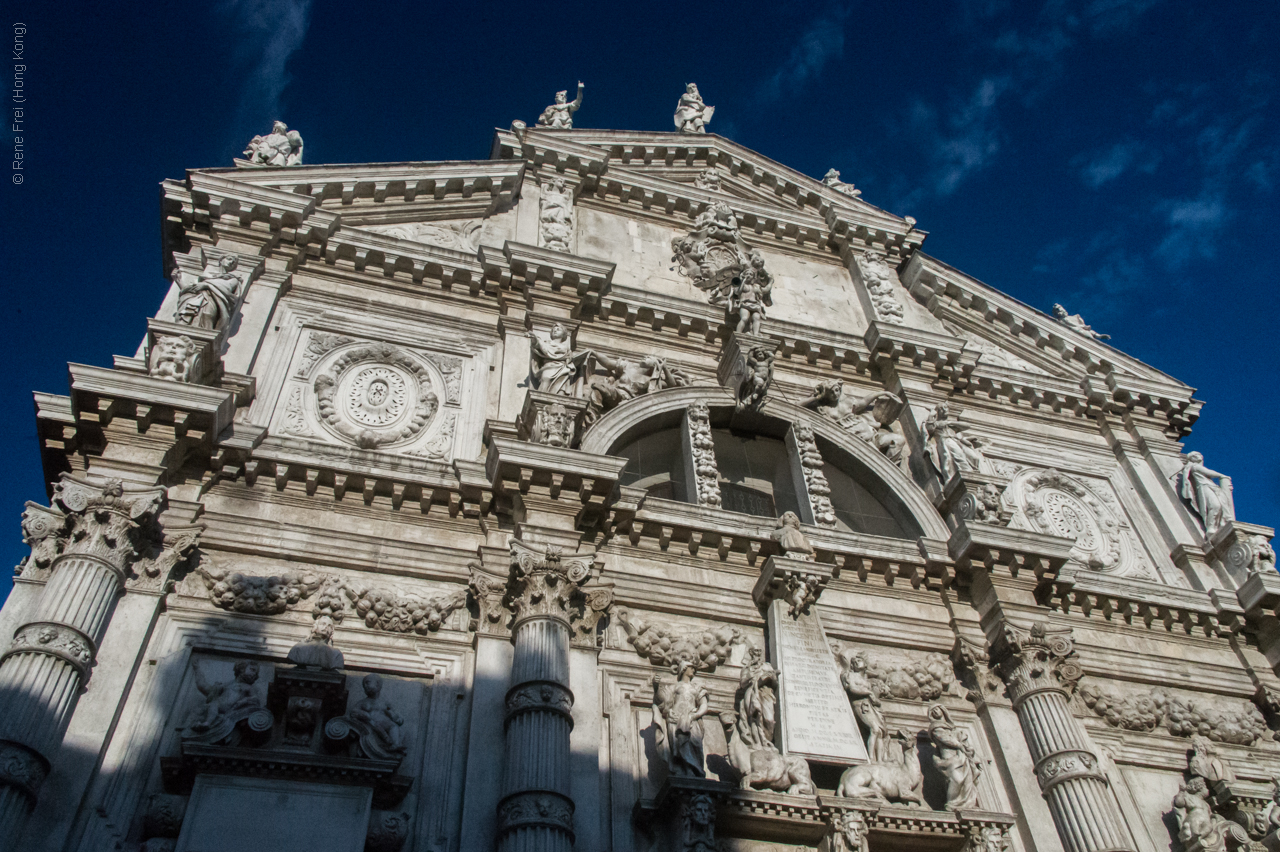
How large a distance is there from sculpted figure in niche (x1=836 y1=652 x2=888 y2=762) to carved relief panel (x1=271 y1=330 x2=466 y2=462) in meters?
5.68

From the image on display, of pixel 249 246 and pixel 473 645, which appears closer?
pixel 473 645

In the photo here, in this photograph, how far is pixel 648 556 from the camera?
12.8m

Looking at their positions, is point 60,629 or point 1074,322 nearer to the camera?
point 60,629

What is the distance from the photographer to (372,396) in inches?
532

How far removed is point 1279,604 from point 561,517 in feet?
35.2

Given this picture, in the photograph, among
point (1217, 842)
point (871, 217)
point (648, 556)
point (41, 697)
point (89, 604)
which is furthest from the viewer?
point (871, 217)

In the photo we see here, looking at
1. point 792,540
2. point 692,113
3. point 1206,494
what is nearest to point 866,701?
point 792,540

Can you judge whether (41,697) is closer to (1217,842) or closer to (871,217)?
(1217,842)

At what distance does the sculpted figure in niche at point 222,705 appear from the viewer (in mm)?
9305

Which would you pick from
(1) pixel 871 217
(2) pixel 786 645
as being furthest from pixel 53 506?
(1) pixel 871 217

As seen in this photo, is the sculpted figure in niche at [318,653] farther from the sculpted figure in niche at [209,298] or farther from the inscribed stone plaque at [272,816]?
the sculpted figure in niche at [209,298]

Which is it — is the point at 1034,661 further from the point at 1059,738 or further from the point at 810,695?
the point at 810,695

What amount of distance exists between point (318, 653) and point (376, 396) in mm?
4358

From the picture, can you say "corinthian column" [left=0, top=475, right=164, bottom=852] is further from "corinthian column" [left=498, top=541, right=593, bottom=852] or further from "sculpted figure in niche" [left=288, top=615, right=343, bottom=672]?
"corinthian column" [left=498, top=541, right=593, bottom=852]
